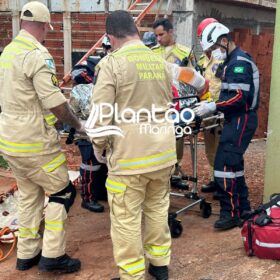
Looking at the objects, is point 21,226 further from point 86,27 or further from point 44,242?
point 86,27

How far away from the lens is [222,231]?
454 cm

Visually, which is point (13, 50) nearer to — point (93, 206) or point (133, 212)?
point (133, 212)

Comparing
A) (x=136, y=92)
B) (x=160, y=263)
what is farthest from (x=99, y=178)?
(x=136, y=92)

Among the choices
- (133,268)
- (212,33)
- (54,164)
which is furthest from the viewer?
(212,33)

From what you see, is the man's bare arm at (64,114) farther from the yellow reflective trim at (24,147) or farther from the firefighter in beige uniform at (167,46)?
the firefighter in beige uniform at (167,46)

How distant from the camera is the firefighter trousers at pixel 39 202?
11.9ft

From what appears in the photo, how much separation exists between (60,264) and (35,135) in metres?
1.12

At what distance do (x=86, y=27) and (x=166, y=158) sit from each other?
6908mm

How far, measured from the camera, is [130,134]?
10.5ft

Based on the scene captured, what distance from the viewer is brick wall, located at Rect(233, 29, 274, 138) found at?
31.8ft

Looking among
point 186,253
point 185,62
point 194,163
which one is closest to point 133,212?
point 186,253

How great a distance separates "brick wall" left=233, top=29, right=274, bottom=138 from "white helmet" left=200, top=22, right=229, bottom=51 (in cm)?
546

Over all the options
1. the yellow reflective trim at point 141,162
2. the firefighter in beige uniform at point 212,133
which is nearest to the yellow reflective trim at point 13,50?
the yellow reflective trim at point 141,162

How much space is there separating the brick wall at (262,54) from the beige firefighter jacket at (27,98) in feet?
22.8
